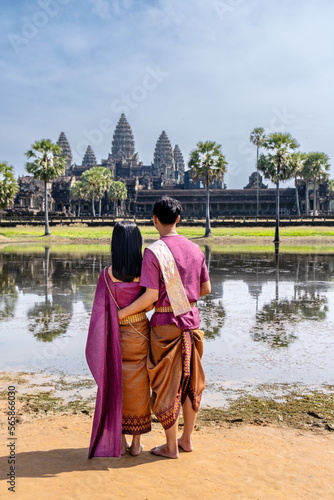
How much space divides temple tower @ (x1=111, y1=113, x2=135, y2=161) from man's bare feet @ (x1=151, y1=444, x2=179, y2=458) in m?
120

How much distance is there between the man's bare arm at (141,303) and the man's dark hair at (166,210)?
64 centimetres

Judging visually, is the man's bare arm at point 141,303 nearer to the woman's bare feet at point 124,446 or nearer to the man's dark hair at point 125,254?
the man's dark hair at point 125,254

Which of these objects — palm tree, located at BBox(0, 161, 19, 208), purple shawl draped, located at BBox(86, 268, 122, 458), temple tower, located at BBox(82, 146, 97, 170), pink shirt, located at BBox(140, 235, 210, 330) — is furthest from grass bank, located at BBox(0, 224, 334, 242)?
temple tower, located at BBox(82, 146, 97, 170)

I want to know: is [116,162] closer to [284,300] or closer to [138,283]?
[284,300]

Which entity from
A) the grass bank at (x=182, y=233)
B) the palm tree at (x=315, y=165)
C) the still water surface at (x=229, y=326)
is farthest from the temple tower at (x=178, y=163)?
the still water surface at (x=229, y=326)

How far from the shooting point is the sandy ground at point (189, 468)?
3.97 meters

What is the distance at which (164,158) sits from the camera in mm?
123125

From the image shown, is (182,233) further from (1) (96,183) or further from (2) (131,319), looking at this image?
(2) (131,319)

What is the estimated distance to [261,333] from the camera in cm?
1013

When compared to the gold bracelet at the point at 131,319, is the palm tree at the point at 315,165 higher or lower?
higher

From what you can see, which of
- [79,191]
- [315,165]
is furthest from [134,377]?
[79,191]

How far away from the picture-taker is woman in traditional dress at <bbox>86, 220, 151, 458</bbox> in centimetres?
457

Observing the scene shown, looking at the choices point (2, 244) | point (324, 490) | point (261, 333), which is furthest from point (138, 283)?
point (2, 244)

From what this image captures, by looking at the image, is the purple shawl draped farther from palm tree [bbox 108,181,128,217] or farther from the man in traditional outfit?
palm tree [bbox 108,181,128,217]
